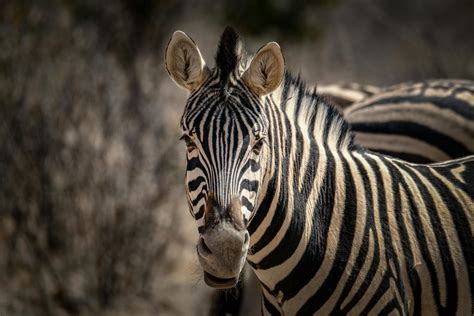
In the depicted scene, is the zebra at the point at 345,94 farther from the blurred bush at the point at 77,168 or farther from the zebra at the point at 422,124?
the blurred bush at the point at 77,168

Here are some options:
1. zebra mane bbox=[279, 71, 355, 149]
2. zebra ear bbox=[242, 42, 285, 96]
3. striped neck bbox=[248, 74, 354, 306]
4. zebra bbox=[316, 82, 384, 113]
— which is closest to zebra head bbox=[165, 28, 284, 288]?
zebra ear bbox=[242, 42, 285, 96]

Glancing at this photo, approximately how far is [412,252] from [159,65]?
4963 mm

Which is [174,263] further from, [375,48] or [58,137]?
[375,48]

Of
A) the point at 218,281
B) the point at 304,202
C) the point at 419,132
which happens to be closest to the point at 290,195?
the point at 304,202

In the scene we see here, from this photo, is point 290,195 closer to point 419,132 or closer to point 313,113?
point 313,113

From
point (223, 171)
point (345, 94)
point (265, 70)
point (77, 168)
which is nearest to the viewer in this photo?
point (223, 171)

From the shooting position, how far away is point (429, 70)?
10367 mm

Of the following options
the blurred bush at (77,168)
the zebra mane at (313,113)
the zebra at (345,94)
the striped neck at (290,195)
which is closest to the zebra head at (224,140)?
the striped neck at (290,195)

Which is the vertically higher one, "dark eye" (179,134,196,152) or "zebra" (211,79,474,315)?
"zebra" (211,79,474,315)

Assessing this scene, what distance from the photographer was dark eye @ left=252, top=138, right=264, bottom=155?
321 centimetres

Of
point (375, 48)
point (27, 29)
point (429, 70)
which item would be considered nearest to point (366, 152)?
point (27, 29)

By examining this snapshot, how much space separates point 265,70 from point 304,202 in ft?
2.02

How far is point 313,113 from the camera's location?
3.75 metres

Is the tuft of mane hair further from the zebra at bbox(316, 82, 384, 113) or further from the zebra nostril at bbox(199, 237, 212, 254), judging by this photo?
the zebra at bbox(316, 82, 384, 113)
